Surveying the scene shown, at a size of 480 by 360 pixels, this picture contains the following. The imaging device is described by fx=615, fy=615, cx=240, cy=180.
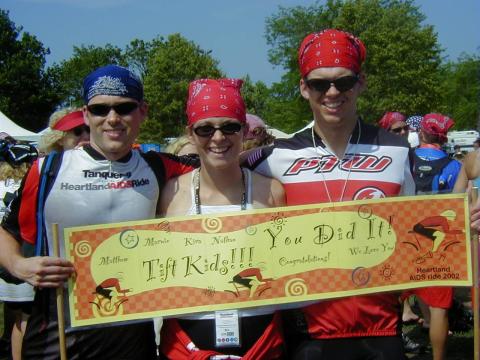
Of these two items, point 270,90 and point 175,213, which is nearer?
point 175,213

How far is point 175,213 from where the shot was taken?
301 centimetres

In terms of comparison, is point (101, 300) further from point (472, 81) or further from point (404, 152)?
point (472, 81)

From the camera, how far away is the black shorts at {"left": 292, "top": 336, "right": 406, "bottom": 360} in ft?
9.57

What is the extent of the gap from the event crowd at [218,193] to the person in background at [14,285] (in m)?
2.60

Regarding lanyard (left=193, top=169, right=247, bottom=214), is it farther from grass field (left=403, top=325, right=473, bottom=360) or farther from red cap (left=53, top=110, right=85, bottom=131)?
grass field (left=403, top=325, right=473, bottom=360)

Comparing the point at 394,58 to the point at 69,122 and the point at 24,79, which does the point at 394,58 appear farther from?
the point at 69,122

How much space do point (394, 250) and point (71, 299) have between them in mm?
1542

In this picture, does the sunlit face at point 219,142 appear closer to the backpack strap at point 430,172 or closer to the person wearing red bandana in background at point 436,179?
the person wearing red bandana in background at point 436,179

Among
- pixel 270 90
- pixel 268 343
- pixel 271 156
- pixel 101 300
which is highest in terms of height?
pixel 270 90

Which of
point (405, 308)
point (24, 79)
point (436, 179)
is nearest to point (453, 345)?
point (405, 308)

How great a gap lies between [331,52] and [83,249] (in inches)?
59.6

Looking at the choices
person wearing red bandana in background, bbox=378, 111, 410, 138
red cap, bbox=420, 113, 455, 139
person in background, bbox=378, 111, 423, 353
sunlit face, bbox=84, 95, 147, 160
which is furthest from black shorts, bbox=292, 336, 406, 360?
person wearing red bandana in background, bbox=378, 111, 410, 138

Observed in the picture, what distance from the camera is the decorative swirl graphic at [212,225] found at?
9.46 ft

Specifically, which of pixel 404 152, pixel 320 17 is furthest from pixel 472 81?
pixel 404 152
